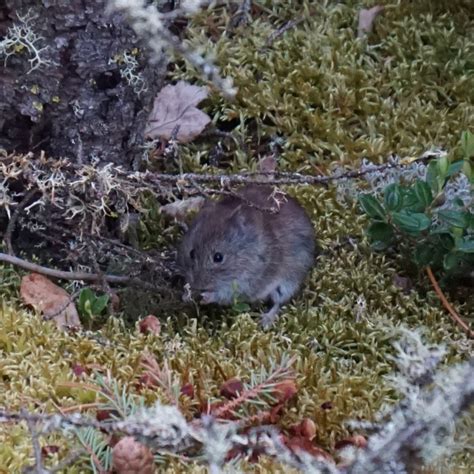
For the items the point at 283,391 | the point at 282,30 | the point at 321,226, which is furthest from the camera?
the point at 282,30

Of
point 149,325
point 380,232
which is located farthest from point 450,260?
point 149,325

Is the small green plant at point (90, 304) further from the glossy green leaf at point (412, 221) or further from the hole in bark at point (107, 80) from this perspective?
the glossy green leaf at point (412, 221)

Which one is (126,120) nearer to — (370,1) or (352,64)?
(352,64)

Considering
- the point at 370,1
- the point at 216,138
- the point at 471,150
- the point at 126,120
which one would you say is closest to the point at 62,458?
the point at 126,120

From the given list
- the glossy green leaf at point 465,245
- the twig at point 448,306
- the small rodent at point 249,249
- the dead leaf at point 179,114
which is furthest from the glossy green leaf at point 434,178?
the dead leaf at point 179,114

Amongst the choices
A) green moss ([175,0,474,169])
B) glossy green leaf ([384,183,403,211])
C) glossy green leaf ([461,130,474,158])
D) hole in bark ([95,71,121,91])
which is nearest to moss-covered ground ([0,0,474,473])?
green moss ([175,0,474,169])

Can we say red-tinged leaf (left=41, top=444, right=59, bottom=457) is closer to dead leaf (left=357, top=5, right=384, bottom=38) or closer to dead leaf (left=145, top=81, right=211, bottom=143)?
dead leaf (left=145, top=81, right=211, bottom=143)

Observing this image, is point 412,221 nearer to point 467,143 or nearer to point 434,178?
point 434,178
